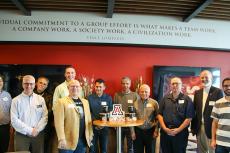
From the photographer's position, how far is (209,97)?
3904 mm

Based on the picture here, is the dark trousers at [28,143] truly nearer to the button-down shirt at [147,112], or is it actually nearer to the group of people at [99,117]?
the group of people at [99,117]

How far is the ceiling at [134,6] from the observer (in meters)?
5.20

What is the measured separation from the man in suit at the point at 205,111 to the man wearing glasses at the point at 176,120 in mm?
157

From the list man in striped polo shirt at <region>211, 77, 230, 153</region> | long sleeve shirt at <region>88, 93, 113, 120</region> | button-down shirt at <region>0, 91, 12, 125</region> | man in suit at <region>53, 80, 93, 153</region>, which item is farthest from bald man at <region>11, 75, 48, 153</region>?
man in striped polo shirt at <region>211, 77, 230, 153</region>

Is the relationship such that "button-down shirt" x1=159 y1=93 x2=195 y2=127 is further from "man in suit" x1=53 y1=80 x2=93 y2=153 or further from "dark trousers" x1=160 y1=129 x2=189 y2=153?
"man in suit" x1=53 y1=80 x2=93 y2=153

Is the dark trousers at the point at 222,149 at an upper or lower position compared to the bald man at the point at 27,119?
lower

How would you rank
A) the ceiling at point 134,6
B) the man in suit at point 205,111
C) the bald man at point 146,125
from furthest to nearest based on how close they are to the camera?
the ceiling at point 134,6 < the bald man at point 146,125 < the man in suit at point 205,111

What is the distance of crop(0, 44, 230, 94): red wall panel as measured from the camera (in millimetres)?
5668

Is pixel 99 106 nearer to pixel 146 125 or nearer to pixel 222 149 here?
pixel 146 125

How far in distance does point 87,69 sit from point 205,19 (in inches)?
121

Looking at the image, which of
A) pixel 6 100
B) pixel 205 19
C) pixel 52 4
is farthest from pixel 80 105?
pixel 205 19

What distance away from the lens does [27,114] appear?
3.49m

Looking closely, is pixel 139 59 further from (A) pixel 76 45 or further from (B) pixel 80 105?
(B) pixel 80 105

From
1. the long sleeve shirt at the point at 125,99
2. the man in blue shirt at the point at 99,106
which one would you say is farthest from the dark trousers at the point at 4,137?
the long sleeve shirt at the point at 125,99
